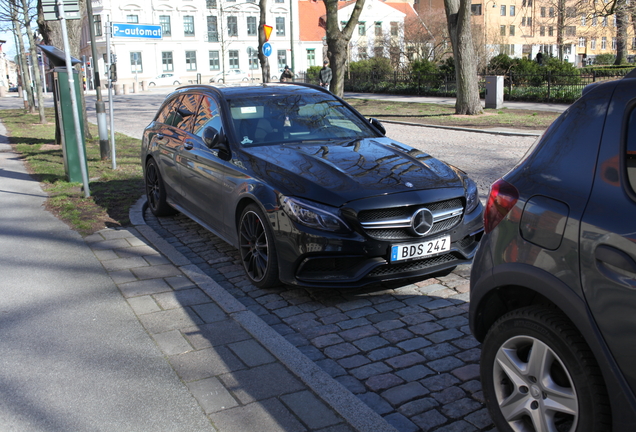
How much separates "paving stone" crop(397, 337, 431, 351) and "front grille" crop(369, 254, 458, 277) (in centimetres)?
65

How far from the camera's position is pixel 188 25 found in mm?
73562

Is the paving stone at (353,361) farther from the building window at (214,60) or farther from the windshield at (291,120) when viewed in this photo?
the building window at (214,60)

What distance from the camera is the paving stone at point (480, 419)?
3.19 meters

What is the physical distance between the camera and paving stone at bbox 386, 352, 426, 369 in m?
3.88

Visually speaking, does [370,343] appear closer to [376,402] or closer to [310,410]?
[376,402]

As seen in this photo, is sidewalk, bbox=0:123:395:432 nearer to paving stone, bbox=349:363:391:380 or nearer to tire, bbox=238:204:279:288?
paving stone, bbox=349:363:391:380

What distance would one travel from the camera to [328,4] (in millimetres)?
23234

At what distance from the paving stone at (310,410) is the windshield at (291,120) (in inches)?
114

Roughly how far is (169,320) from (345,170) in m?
1.81

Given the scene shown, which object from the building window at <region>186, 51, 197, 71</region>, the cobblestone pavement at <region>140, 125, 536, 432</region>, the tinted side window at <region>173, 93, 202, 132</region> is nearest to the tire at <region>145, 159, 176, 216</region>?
the tinted side window at <region>173, 93, 202, 132</region>

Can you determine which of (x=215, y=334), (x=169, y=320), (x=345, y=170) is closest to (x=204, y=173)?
(x=345, y=170)

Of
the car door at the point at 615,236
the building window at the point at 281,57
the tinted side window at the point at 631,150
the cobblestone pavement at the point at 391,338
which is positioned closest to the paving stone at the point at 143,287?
the cobblestone pavement at the point at 391,338

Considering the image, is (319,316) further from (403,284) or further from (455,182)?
(455,182)

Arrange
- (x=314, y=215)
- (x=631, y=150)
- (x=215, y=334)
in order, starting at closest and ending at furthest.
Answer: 1. (x=631, y=150)
2. (x=215, y=334)
3. (x=314, y=215)
